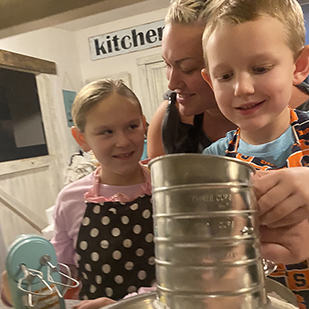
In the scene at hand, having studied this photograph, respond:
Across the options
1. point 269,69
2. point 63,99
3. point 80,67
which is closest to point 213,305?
point 269,69

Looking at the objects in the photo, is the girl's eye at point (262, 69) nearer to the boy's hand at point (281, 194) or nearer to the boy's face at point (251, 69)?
the boy's face at point (251, 69)

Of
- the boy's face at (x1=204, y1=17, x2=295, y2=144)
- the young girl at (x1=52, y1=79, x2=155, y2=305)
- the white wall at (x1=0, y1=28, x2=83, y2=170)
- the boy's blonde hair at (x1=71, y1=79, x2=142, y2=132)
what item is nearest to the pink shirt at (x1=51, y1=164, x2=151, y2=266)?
the young girl at (x1=52, y1=79, x2=155, y2=305)

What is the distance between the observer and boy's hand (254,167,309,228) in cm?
26

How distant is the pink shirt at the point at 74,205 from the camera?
0.53m

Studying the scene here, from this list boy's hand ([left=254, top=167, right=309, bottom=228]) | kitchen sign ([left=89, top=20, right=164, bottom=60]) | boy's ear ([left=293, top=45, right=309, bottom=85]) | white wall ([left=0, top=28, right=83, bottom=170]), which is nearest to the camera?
boy's hand ([left=254, top=167, right=309, bottom=228])

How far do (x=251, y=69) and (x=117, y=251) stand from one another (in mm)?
331

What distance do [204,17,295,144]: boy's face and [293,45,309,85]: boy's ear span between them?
21mm

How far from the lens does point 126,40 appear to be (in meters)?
0.60

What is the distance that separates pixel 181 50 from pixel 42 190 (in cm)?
85

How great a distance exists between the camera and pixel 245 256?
0.74ft

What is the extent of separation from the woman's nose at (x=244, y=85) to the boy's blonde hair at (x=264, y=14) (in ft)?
0.19

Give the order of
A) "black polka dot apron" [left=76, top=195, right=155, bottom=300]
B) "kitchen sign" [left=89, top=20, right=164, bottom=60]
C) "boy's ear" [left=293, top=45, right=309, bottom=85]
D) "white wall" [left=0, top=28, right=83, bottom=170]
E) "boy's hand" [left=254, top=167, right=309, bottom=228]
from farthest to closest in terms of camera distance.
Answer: "white wall" [left=0, top=28, right=83, bottom=170] → "kitchen sign" [left=89, top=20, right=164, bottom=60] → "black polka dot apron" [left=76, top=195, right=155, bottom=300] → "boy's ear" [left=293, top=45, right=309, bottom=85] → "boy's hand" [left=254, top=167, right=309, bottom=228]

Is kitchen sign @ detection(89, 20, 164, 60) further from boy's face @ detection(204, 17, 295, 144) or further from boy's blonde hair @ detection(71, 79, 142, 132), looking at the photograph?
boy's face @ detection(204, 17, 295, 144)

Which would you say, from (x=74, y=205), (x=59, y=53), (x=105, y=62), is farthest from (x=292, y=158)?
(x=59, y=53)
